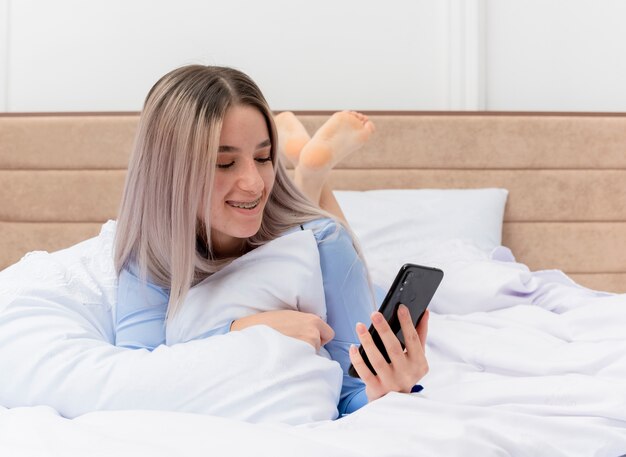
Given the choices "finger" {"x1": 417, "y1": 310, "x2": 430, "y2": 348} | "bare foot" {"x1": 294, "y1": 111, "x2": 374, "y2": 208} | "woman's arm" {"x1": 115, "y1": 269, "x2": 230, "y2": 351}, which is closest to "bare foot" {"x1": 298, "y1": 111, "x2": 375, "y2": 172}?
"bare foot" {"x1": 294, "y1": 111, "x2": 374, "y2": 208}

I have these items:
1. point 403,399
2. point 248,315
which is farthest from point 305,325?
point 403,399

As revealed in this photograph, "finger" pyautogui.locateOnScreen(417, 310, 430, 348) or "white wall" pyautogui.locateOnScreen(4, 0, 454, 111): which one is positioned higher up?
"white wall" pyautogui.locateOnScreen(4, 0, 454, 111)

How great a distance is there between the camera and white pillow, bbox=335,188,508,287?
7.61ft

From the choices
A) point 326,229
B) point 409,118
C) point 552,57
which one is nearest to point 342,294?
point 326,229

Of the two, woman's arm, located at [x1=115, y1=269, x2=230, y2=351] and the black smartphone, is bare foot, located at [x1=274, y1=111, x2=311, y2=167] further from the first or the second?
the black smartphone

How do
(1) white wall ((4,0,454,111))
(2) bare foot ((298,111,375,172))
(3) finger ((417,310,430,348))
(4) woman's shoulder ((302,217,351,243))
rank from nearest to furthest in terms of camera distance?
1. (3) finger ((417,310,430,348))
2. (4) woman's shoulder ((302,217,351,243))
3. (2) bare foot ((298,111,375,172))
4. (1) white wall ((4,0,454,111))

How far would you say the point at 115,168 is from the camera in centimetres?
261

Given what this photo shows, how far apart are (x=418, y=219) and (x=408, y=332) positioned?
134 centimetres

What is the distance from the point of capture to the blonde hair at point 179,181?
4.12 ft

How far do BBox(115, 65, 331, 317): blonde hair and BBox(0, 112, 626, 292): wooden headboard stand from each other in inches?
48.8

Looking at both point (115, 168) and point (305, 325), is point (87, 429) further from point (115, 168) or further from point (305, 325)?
point (115, 168)

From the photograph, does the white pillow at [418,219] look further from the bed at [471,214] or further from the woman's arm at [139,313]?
the woman's arm at [139,313]

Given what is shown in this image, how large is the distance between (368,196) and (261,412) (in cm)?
153

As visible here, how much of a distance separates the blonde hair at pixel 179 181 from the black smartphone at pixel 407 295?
377 mm
